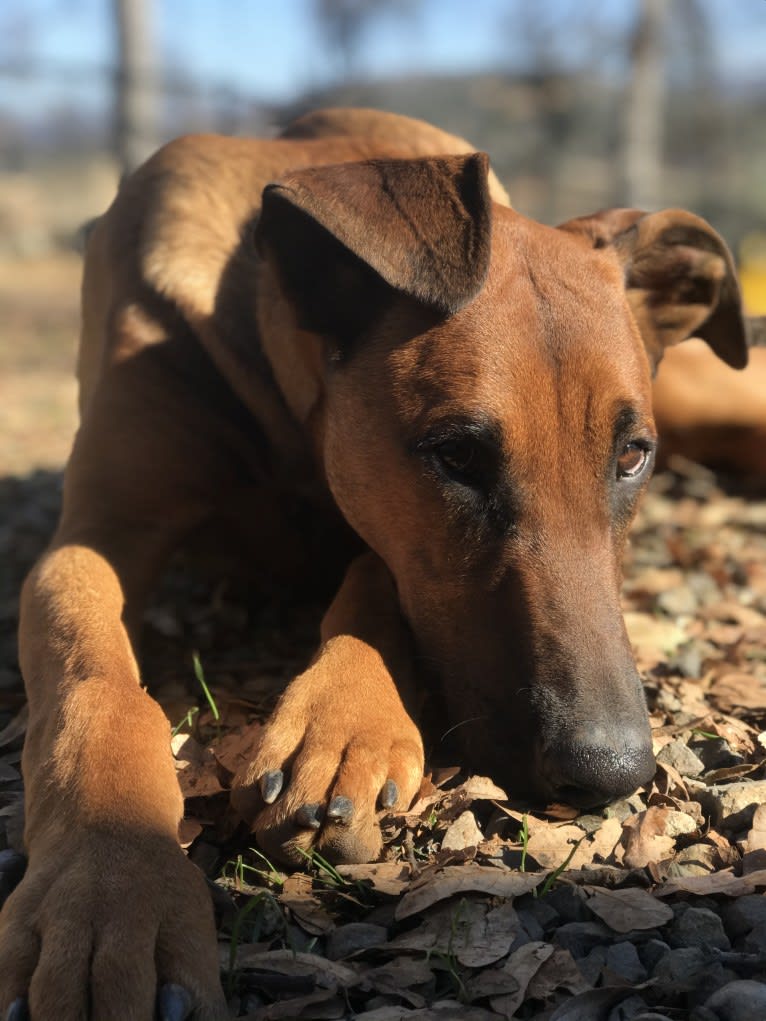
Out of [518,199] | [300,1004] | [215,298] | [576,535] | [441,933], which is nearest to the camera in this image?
[300,1004]

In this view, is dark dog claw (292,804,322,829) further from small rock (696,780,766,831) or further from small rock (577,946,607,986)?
small rock (696,780,766,831)

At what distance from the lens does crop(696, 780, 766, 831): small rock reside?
7.98ft

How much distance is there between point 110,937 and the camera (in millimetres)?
1744

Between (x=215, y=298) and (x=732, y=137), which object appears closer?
(x=215, y=298)

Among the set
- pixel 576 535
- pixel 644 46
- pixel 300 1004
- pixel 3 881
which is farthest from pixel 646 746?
pixel 644 46

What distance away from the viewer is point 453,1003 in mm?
1847

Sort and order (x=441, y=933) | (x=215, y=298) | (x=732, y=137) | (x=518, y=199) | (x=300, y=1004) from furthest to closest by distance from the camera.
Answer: (x=732, y=137)
(x=518, y=199)
(x=215, y=298)
(x=441, y=933)
(x=300, y=1004)

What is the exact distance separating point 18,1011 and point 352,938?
576mm

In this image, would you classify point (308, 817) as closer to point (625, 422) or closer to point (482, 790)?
point (482, 790)

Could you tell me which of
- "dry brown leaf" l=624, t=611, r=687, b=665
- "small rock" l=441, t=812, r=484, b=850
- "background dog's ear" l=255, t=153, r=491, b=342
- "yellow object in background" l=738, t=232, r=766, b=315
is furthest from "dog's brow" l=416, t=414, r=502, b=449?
"yellow object in background" l=738, t=232, r=766, b=315

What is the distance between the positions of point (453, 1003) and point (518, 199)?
49.6 ft

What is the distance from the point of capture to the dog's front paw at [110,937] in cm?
168

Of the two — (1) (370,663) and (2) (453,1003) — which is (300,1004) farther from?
(1) (370,663)

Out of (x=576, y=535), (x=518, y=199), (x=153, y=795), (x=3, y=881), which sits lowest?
(x=518, y=199)
